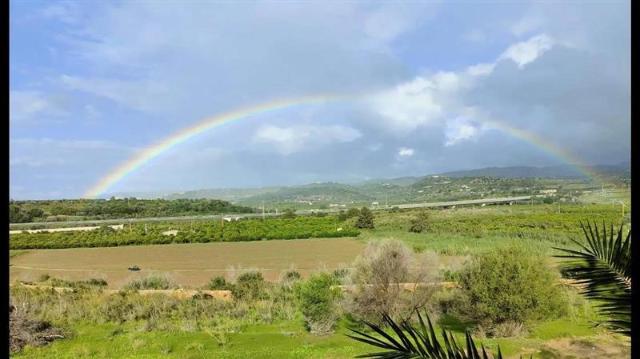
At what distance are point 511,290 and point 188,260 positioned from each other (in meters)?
33.6

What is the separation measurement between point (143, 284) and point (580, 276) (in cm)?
3014

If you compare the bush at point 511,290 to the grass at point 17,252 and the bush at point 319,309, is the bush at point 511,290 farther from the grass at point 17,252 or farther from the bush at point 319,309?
the grass at point 17,252

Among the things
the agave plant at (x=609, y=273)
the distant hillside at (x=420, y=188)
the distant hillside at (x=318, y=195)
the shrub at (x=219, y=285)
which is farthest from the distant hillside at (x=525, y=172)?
the agave plant at (x=609, y=273)

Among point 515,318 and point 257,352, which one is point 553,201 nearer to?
point 515,318

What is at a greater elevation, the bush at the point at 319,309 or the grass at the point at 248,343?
A: the bush at the point at 319,309

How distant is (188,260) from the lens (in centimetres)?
4412

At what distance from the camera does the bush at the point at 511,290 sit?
1546 centimetres

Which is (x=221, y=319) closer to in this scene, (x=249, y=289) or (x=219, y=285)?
(x=249, y=289)

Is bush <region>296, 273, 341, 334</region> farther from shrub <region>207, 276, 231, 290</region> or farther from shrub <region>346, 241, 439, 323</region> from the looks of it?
shrub <region>207, 276, 231, 290</region>

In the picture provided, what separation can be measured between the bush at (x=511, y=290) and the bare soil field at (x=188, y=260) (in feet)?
56.5

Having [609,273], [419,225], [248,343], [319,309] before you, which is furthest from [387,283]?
[419,225]
